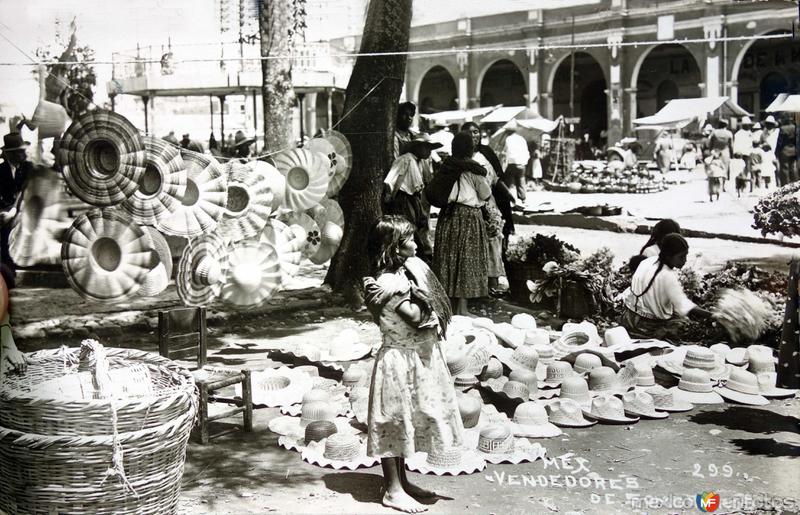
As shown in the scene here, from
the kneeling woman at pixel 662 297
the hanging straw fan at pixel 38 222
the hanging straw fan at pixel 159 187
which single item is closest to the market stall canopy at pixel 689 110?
the kneeling woman at pixel 662 297

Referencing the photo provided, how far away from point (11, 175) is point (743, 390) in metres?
4.52

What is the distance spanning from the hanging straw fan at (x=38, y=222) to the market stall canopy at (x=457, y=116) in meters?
2.37

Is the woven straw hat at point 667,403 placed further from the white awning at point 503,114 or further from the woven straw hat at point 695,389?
the white awning at point 503,114

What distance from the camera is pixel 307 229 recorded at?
5.93m

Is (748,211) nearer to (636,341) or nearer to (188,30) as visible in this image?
(636,341)

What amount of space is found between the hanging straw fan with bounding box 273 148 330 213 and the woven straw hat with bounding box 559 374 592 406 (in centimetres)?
203

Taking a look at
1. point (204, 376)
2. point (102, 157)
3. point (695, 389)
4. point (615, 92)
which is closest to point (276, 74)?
point (102, 157)

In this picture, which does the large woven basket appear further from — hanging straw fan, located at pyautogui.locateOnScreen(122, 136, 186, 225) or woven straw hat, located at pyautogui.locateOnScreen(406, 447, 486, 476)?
hanging straw fan, located at pyautogui.locateOnScreen(122, 136, 186, 225)

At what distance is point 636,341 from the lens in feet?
18.9

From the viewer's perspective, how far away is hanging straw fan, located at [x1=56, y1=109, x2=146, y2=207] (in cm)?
499

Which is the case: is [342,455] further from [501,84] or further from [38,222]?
[501,84]

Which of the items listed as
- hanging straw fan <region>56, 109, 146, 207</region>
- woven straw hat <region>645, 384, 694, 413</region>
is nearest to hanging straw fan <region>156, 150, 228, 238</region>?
hanging straw fan <region>56, 109, 146, 207</region>

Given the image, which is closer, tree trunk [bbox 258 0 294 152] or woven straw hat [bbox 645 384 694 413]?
woven straw hat [bbox 645 384 694 413]

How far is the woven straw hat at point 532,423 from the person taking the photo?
4.91 meters
